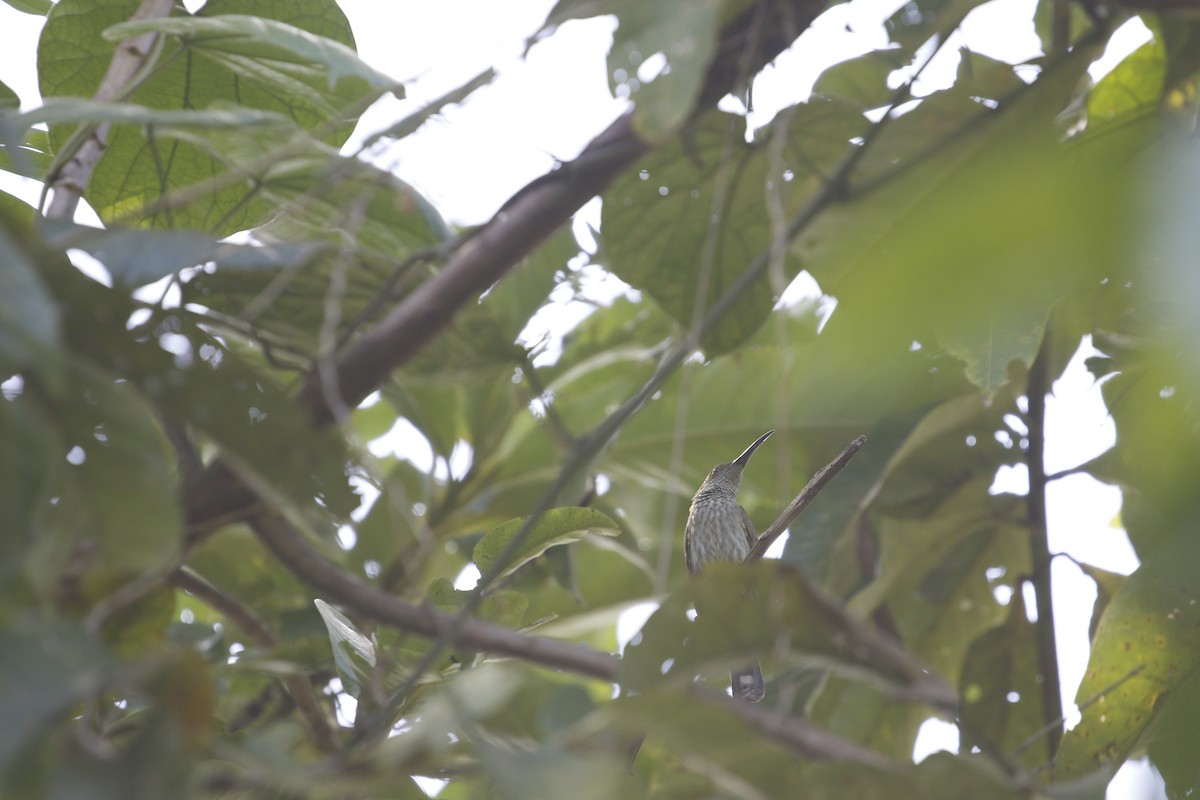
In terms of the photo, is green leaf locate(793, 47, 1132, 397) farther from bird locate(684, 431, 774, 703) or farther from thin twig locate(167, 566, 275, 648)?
bird locate(684, 431, 774, 703)

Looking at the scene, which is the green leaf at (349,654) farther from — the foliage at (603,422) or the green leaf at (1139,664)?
the green leaf at (1139,664)

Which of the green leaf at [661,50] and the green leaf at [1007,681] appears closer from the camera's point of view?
the green leaf at [661,50]

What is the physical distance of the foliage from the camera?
28.3 inches

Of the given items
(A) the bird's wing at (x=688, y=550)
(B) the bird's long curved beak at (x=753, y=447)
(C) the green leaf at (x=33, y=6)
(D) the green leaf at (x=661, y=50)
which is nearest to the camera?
(D) the green leaf at (x=661, y=50)

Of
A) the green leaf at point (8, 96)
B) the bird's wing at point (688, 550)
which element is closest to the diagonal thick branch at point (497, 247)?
the green leaf at point (8, 96)

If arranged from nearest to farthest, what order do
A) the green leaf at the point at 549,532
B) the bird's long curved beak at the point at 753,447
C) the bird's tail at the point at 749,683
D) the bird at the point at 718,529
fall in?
the green leaf at the point at 549,532
the bird's long curved beak at the point at 753,447
the bird's tail at the point at 749,683
the bird at the point at 718,529

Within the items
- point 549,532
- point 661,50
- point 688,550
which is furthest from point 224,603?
point 688,550

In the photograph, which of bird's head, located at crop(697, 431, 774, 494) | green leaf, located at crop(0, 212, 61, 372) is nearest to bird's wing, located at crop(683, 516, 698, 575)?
bird's head, located at crop(697, 431, 774, 494)

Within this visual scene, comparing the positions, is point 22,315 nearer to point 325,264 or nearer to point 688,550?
point 325,264

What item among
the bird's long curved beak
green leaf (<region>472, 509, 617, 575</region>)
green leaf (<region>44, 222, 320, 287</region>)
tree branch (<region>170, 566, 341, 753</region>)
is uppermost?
green leaf (<region>44, 222, 320, 287</region>)

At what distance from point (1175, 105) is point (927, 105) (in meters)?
0.28

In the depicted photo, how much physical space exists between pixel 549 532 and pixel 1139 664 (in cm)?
72

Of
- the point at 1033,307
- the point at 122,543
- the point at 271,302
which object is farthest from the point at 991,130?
the point at 122,543

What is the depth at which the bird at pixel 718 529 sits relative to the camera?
2.75 m
